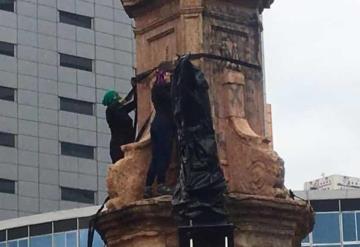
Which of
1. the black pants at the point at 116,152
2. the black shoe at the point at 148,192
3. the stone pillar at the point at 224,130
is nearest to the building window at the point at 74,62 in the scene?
the black pants at the point at 116,152

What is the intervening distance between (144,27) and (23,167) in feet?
252

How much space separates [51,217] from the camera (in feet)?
242

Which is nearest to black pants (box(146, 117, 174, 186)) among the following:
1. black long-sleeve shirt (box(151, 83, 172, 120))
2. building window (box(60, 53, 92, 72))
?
black long-sleeve shirt (box(151, 83, 172, 120))

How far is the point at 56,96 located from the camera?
96.8 metres

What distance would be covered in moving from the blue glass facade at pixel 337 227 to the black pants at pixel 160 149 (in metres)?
52.5

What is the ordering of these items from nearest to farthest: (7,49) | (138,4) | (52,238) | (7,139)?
(138,4)
(52,238)
(7,139)
(7,49)

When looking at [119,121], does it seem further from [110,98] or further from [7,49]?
[7,49]

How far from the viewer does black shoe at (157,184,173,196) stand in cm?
1561

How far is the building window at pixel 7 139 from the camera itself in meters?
93.5

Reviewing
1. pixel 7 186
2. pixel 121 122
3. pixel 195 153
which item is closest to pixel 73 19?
pixel 7 186

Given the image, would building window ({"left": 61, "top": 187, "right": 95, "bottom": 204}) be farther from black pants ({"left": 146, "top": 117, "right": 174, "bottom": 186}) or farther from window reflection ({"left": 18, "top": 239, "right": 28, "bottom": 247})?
black pants ({"left": 146, "top": 117, "right": 174, "bottom": 186})

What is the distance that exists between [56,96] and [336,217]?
32323 millimetres

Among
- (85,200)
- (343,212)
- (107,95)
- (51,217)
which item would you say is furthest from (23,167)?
(107,95)

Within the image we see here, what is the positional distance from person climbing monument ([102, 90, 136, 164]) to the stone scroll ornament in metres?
1.36
